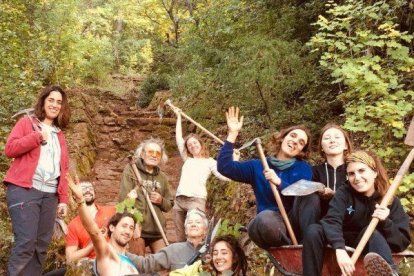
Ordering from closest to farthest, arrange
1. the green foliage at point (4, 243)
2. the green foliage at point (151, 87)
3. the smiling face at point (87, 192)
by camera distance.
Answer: the smiling face at point (87, 192) → the green foliage at point (4, 243) → the green foliage at point (151, 87)

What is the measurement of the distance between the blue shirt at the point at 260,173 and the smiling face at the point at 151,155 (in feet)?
5.02

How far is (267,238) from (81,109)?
9129 mm

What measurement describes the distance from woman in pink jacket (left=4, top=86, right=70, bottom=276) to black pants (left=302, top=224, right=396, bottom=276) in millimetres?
2091

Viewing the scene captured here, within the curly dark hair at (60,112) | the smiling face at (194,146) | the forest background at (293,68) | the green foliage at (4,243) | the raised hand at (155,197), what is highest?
the forest background at (293,68)

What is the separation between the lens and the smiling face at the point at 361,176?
10.3 feet

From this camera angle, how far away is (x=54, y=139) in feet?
Answer: 13.3

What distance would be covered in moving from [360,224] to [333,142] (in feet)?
2.28

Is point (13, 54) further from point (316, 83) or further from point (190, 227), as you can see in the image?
point (190, 227)

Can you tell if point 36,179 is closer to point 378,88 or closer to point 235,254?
point 235,254

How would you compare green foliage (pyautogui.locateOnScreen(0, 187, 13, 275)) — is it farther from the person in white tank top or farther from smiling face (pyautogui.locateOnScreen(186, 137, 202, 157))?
smiling face (pyautogui.locateOnScreen(186, 137, 202, 157))

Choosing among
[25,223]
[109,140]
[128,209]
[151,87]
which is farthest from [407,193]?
[151,87]

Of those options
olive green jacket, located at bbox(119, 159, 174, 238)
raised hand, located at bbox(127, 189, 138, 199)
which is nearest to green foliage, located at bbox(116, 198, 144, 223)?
raised hand, located at bbox(127, 189, 138, 199)

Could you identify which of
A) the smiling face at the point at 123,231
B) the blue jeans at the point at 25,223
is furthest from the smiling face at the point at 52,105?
the smiling face at the point at 123,231

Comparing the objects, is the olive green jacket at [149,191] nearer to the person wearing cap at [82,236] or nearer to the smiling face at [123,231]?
the person wearing cap at [82,236]
